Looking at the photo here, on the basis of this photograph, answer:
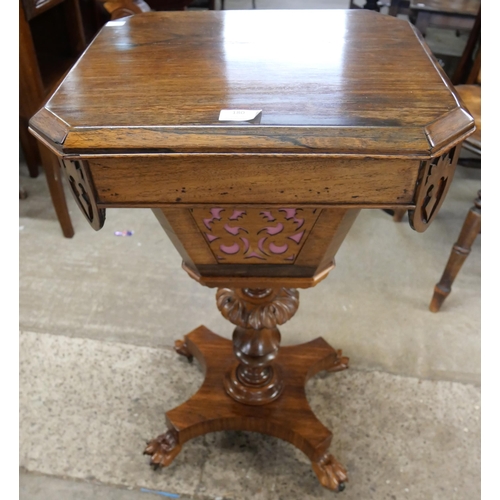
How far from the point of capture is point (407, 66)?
83 centimetres

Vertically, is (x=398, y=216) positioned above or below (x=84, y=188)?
below

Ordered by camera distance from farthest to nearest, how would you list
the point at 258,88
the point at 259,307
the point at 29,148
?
the point at 29,148 < the point at 259,307 < the point at 258,88

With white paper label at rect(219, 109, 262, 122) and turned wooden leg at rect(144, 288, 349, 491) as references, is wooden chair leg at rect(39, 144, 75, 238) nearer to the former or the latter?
turned wooden leg at rect(144, 288, 349, 491)

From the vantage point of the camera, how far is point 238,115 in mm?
684

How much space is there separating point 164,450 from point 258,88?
35.6 inches

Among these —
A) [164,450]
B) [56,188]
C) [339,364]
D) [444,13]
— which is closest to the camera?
[164,450]

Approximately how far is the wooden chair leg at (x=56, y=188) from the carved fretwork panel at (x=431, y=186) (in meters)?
1.41

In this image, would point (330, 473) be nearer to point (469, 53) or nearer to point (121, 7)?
point (121, 7)

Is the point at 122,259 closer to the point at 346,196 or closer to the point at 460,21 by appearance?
the point at 346,196

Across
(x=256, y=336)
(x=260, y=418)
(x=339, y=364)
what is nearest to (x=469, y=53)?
(x=339, y=364)

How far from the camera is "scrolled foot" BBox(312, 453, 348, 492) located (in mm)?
1176

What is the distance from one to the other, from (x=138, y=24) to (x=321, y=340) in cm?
96

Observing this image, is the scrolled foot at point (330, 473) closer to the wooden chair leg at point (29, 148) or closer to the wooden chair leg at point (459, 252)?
the wooden chair leg at point (459, 252)

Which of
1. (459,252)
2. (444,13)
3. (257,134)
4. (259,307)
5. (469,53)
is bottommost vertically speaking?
(459,252)
